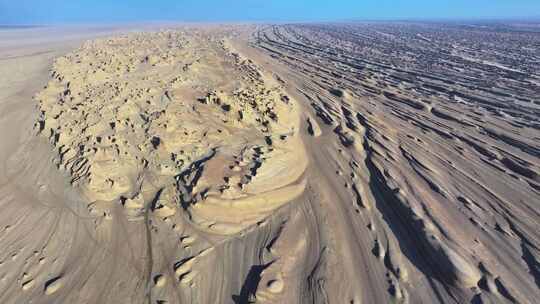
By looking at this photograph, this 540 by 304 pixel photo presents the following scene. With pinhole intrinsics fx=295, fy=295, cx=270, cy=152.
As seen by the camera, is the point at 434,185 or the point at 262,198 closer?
the point at 262,198

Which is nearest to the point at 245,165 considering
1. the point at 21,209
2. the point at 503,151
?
the point at 21,209

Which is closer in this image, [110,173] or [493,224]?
[493,224]

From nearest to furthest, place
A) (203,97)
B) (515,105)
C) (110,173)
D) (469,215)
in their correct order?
(469,215) → (110,173) → (203,97) → (515,105)

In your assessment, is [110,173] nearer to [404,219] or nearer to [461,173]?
[404,219]

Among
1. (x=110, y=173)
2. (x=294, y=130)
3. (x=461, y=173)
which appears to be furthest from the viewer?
(x=294, y=130)

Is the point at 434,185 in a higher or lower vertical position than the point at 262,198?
lower

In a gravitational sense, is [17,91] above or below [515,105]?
above

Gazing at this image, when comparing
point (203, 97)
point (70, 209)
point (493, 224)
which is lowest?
point (493, 224)
